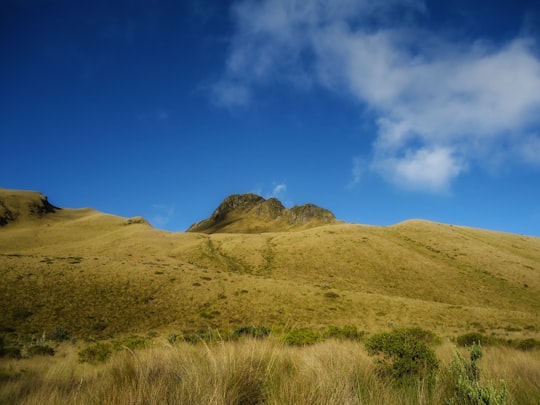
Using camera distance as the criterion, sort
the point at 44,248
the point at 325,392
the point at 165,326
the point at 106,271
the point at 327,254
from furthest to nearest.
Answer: the point at 44,248 → the point at 327,254 → the point at 106,271 → the point at 165,326 → the point at 325,392

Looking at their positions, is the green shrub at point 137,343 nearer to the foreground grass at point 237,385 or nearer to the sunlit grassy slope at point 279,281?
the foreground grass at point 237,385

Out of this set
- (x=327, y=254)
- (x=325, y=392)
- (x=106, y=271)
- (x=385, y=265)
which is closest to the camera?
(x=325, y=392)

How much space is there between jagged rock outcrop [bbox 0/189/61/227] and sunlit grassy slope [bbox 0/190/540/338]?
25.2m

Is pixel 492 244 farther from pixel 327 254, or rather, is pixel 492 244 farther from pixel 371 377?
pixel 371 377

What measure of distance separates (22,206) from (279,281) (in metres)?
115

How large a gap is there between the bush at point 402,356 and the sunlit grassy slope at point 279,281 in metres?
20.1

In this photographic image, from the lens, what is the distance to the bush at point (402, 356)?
6.36m

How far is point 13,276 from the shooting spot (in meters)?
35.9

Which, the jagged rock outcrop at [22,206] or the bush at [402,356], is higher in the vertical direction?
the jagged rock outcrop at [22,206]

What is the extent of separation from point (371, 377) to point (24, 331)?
2986cm

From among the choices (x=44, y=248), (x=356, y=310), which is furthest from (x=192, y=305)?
(x=44, y=248)

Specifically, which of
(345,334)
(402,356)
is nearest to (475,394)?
(402,356)

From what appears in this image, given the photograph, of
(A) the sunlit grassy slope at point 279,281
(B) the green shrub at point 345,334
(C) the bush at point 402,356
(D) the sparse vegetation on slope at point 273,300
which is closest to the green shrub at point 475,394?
(D) the sparse vegetation on slope at point 273,300

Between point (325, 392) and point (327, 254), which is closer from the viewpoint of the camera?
point (325, 392)
